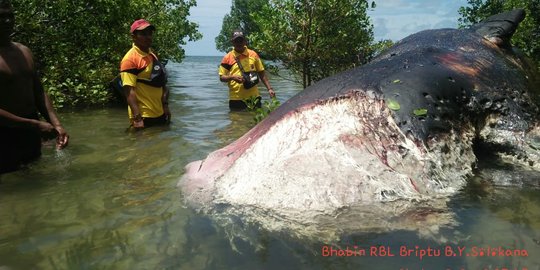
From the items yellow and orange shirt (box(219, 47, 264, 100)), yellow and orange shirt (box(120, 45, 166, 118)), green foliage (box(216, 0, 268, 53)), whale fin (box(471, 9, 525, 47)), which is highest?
green foliage (box(216, 0, 268, 53))

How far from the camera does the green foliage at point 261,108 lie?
6.39 metres

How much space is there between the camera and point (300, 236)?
8.41 feet

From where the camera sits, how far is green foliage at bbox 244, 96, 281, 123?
6.39 m

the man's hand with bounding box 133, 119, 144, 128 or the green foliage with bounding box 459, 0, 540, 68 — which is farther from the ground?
the green foliage with bounding box 459, 0, 540, 68

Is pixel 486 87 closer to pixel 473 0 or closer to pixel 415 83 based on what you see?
pixel 415 83

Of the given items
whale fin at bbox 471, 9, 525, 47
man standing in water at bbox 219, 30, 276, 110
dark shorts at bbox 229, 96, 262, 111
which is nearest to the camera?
whale fin at bbox 471, 9, 525, 47

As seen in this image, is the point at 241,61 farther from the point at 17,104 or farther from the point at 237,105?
the point at 17,104

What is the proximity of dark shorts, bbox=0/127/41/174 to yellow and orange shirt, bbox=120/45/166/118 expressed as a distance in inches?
59.0

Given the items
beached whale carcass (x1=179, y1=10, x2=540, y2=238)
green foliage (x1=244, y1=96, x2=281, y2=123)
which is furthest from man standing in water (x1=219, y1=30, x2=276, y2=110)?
beached whale carcass (x1=179, y1=10, x2=540, y2=238)

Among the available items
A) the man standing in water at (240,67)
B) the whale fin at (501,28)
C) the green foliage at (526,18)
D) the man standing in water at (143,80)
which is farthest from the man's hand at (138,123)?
the green foliage at (526,18)

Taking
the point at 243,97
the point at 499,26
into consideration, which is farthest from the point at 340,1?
the point at 499,26

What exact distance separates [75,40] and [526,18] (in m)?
10.1

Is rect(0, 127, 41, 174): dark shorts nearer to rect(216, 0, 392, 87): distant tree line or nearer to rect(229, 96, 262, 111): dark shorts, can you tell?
rect(229, 96, 262, 111): dark shorts

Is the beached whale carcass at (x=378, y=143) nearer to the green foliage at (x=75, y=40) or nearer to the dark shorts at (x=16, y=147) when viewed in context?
the dark shorts at (x=16, y=147)
